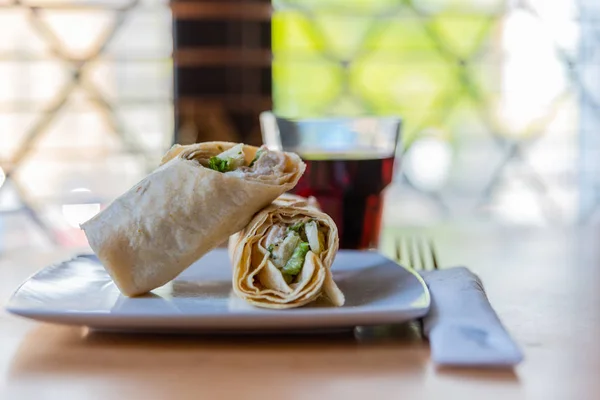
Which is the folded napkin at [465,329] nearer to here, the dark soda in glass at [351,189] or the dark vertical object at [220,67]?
the dark soda in glass at [351,189]

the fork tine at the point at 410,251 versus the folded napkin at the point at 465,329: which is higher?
the folded napkin at the point at 465,329

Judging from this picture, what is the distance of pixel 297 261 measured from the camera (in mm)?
766

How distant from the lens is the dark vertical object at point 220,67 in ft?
7.57

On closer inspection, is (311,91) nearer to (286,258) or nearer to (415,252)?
(415,252)

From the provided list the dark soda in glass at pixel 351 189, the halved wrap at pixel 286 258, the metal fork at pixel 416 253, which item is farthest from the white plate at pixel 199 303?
the dark soda in glass at pixel 351 189

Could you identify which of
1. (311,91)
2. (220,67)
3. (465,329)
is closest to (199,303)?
(465,329)

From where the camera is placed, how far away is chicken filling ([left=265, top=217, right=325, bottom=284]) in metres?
0.77

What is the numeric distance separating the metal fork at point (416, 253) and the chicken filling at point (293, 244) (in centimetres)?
20

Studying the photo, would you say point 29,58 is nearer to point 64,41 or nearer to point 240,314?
point 64,41

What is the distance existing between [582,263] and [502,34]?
168cm

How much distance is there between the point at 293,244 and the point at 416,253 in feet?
1.19

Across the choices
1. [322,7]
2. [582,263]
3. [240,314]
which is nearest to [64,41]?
[322,7]

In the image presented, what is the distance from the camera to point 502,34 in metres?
2.63

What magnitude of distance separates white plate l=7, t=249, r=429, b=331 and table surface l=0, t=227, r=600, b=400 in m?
0.02
